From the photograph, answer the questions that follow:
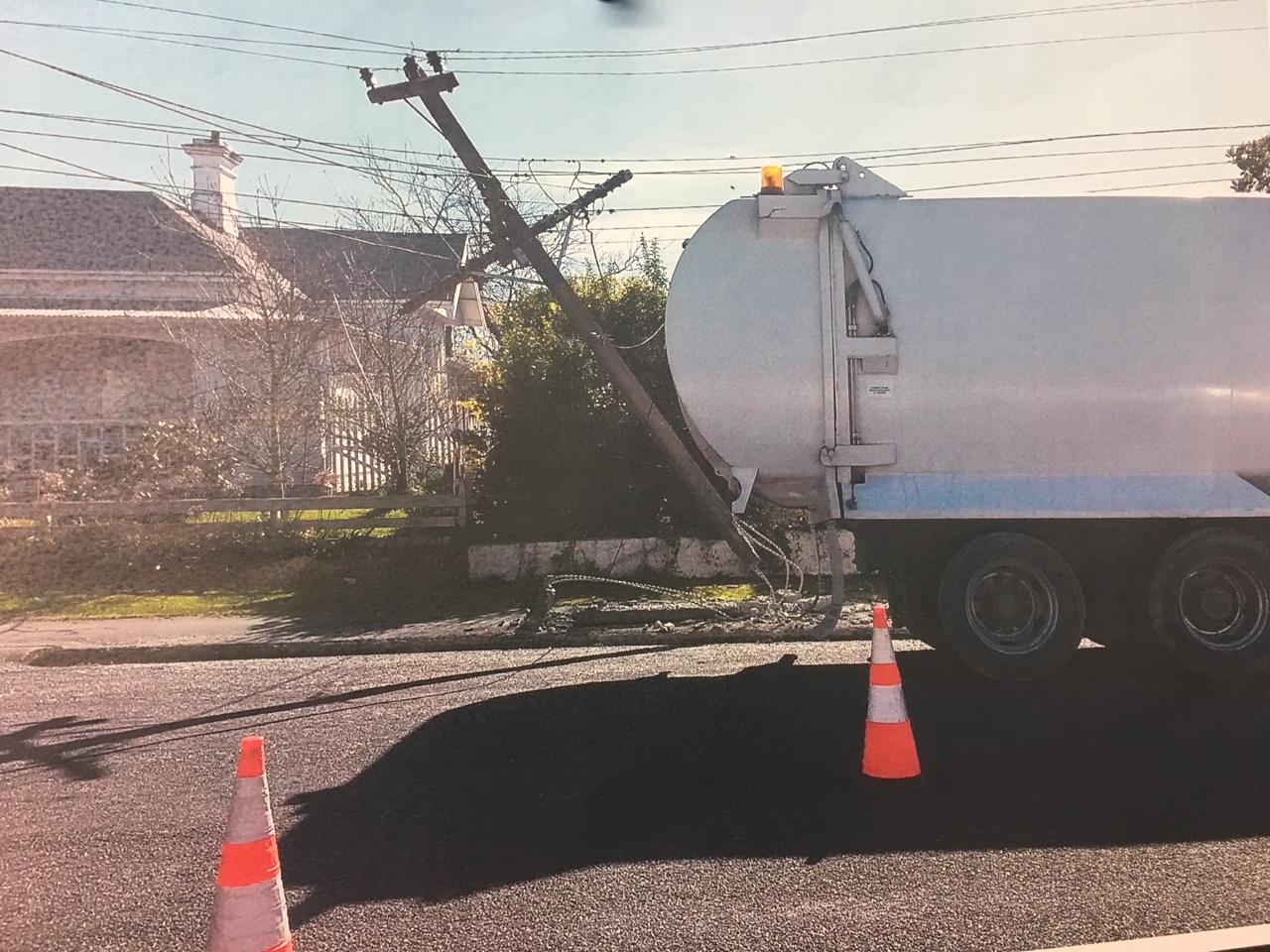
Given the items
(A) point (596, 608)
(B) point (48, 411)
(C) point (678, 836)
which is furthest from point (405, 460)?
(C) point (678, 836)

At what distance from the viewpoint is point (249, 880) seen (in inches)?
105

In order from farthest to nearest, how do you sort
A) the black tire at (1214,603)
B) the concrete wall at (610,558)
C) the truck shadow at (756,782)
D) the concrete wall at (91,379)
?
1. the concrete wall at (91,379)
2. the concrete wall at (610,558)
3. the black tire at (1214,603)
4. the truck shadow at (756,782)

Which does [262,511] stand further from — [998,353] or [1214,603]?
[1214,603]

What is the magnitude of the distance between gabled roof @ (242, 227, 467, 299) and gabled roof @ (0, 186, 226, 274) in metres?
1.68

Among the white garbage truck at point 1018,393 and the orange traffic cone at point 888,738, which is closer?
the orange traffic cone at point 888,738

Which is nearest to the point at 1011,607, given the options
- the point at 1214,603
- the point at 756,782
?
the point at 1214,603

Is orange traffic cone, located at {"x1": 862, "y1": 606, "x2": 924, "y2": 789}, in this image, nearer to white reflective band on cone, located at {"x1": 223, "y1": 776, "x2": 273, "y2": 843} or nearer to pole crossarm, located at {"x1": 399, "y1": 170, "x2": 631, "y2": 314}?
white reflective band on cone, located at {"x1": 223, "y1": 776, "x2": 273, "y2": 843}

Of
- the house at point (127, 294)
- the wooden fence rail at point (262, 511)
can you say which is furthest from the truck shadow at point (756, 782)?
the house at point (127, 294)

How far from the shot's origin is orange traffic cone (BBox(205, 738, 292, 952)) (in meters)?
2.60

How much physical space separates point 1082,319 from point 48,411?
53.4ft

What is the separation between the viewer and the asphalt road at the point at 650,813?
3123 mm

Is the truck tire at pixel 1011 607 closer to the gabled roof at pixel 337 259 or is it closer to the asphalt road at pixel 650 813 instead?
the asphalt road at pixel 650 813

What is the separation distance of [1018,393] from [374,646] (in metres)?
5.72

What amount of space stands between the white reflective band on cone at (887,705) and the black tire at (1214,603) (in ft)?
9.38
